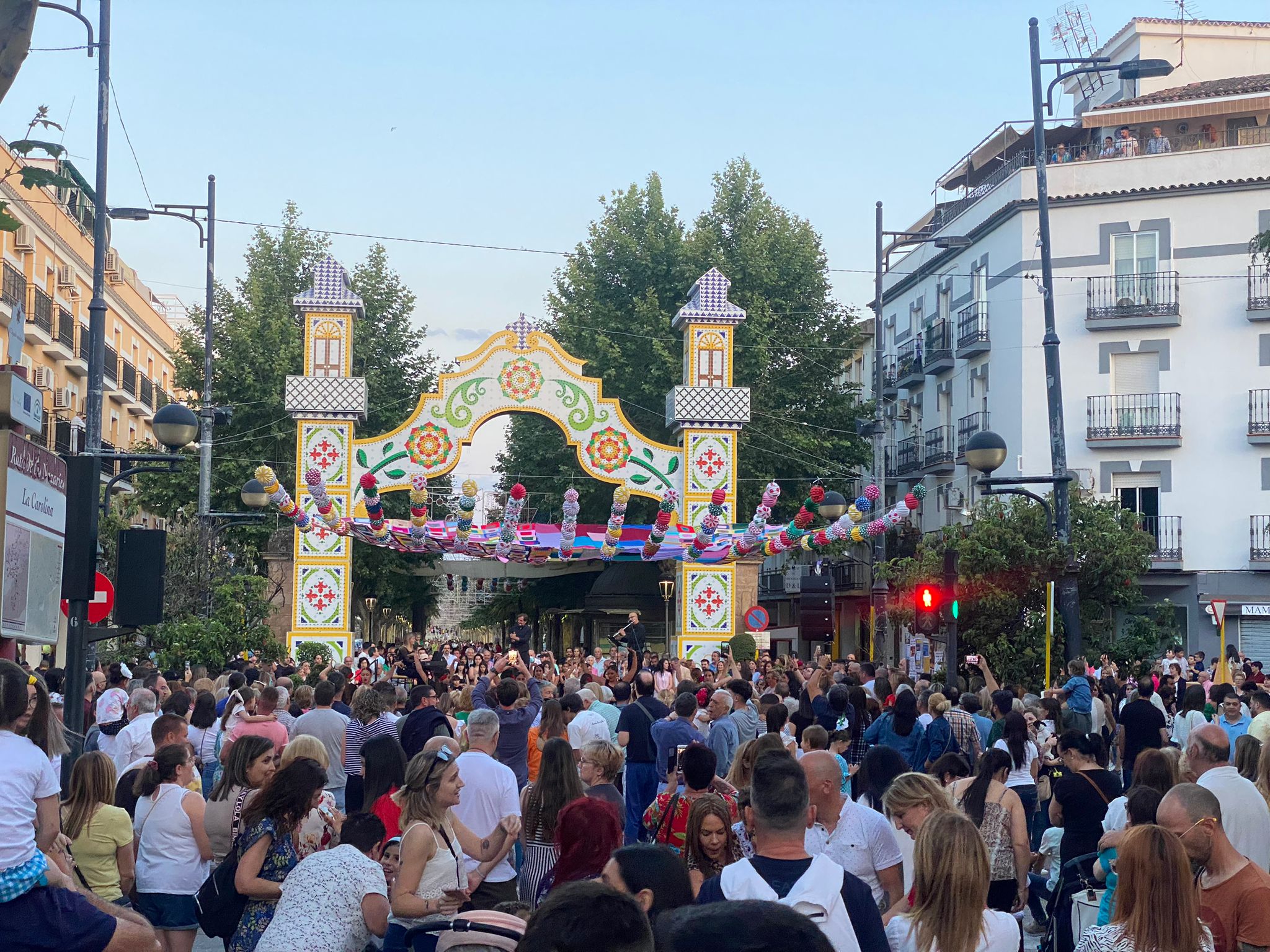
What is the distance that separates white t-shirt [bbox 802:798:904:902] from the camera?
7.03 meters

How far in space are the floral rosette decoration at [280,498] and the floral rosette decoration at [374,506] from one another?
1.32 meters

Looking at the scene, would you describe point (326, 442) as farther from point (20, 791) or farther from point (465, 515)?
point (20, 791)

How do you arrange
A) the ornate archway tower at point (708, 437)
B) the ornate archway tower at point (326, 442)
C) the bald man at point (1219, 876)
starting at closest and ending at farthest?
the bald man at point (1219, 876)
the ornate archway tower at point (326, 442)
the ornate archway tower at point (708, 437)

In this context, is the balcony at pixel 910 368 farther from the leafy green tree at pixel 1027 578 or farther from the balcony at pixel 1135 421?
the leafy green tree at pixel 1027 578

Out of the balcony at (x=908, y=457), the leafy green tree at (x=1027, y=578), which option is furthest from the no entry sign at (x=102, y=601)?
the balcony at (x=908, y=457)

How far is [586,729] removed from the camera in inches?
506

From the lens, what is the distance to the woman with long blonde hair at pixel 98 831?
795 centimetres

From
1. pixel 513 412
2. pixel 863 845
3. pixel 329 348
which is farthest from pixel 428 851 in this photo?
pixel 329 348

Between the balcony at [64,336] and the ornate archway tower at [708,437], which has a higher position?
the balcony at [64,336]

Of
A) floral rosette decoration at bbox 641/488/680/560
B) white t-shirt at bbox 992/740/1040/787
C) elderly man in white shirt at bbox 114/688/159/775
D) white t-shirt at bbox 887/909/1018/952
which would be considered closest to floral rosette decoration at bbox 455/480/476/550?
floral rosette decoration at bbox 641/488/680/560

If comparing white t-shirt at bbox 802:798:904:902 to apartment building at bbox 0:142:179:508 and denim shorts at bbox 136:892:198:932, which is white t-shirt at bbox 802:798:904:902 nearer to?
denim shorts at bbox 136:892:198:932

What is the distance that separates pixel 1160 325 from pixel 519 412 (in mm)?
16654

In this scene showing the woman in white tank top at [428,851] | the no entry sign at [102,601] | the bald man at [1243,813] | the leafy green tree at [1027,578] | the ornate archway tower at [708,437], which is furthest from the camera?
the ornate archway tower at [708,437]

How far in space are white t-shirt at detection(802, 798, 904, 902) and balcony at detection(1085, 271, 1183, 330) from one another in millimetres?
31883
